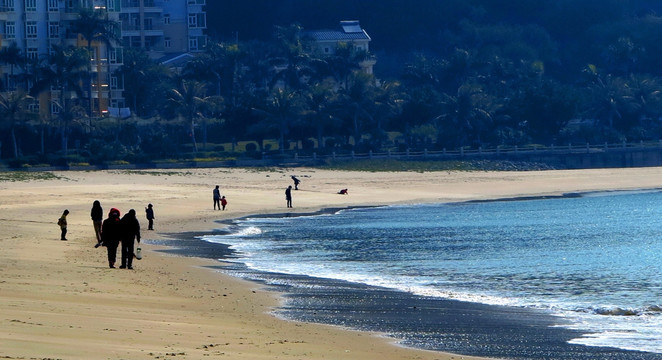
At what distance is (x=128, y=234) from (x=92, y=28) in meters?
65.9

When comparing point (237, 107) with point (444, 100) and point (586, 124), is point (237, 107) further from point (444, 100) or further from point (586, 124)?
point (586, 124)

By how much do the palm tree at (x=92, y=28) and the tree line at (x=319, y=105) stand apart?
2.26 meters

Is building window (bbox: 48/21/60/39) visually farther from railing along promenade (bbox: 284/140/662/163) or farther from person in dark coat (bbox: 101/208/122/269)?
person in dark coat (bbox: 101/208/122/269)

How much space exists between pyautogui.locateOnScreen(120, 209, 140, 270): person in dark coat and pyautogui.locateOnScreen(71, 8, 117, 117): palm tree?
63.1 meters

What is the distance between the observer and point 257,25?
136750 millimetres

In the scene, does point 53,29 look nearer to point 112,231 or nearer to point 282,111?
point 282,111

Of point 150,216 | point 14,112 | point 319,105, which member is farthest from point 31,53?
point 150,216

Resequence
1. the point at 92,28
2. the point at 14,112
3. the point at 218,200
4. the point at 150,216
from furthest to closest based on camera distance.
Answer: the point at 92,28 < the point at 14,112 < the point at 218,200 < the point at 150,216

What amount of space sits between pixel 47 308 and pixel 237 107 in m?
71.6

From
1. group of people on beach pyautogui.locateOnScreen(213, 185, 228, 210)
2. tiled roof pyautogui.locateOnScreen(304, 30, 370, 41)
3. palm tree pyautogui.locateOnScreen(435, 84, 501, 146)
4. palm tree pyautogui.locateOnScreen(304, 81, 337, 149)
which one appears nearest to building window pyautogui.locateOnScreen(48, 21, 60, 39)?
palm tree pyautogui.locateOnScreen(304, 81, 337, 149)

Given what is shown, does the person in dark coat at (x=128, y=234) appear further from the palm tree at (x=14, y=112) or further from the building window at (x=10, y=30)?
the building window at (x=10, y=30)

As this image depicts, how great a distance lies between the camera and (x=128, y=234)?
2452 cm

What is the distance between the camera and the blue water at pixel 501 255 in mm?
22594

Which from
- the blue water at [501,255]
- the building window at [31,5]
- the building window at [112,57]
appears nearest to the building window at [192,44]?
the building window at [112,57]
